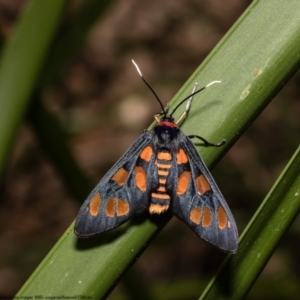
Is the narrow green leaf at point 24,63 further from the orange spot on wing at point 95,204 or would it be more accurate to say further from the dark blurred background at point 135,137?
the dark blurred background at point 135,137

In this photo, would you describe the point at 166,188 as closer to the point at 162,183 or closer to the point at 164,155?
the point at 162,183

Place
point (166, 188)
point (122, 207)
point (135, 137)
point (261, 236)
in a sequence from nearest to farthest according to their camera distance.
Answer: point (261, 236) < point (122, 207) < point (166, 188) < point (135, 137)

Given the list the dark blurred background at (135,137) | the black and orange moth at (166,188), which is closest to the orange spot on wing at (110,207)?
the black and orange moth at (166,188)

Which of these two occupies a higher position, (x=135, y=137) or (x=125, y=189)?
(x=125, y=189)

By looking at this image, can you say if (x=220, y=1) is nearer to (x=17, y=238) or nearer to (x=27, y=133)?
(x=27, y=133)

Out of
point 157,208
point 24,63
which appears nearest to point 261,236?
point 157,208

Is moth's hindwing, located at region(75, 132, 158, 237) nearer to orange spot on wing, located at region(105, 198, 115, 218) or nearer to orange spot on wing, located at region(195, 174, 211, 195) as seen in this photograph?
orange spot on wing, located at region(105, 198, 115, 218)

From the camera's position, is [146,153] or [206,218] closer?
[206,218]
